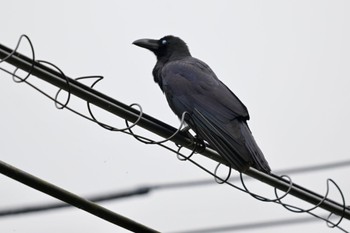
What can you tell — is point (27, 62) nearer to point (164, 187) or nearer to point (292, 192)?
Result: point (292, 192)

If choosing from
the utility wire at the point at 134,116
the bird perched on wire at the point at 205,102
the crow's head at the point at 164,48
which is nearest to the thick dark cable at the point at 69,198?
the utility wire at the point at 134,116

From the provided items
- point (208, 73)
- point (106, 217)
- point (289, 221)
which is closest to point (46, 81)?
point (106, 217)

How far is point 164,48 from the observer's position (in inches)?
324

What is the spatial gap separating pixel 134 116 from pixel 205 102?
2.13 metres

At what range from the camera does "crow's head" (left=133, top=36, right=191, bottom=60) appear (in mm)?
8156

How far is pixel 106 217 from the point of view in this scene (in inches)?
154

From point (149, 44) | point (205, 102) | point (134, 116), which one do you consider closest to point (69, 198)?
point (134, 116)

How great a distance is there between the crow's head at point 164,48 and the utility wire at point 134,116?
2.99 meters

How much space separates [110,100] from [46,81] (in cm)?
38

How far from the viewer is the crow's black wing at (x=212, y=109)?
5376mm

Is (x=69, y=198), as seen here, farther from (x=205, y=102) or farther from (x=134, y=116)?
(x=205, y=102)

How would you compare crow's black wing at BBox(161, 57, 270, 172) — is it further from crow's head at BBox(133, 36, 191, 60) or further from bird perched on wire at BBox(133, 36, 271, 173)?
crow's head at BBox(133, 36, 191, 60)

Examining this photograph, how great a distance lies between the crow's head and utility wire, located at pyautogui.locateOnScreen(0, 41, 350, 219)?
2.99 metres

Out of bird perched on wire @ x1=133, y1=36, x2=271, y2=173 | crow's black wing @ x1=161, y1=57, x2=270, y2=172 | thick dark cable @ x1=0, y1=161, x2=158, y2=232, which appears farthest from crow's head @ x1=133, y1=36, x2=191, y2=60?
thick dark cable @ x1=0, y1=161, x2=158, y2=232
